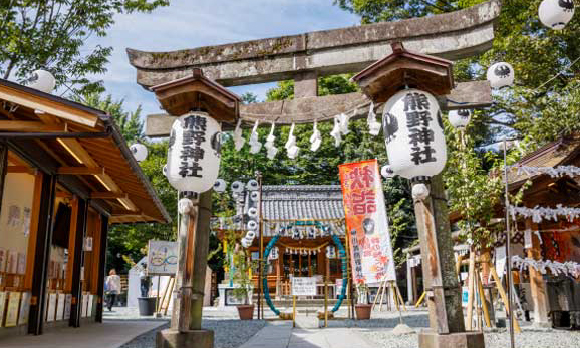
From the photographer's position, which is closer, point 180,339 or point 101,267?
point 180,339

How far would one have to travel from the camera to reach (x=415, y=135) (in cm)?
572

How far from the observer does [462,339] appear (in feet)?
17.5

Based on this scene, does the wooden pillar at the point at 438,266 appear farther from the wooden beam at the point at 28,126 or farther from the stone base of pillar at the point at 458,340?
the wooden beam at the point at 28,126

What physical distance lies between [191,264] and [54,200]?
437 cm

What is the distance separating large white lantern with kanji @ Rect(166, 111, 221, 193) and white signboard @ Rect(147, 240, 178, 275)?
8.49 meters

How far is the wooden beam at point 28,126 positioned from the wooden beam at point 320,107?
1347 millimetres

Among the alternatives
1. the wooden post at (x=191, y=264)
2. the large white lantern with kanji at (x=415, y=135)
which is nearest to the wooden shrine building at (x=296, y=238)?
the wooden post at (x=191, y=264)

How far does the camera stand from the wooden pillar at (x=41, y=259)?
27.4 ft

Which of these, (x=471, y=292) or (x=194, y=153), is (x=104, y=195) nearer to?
(x=194, y=153)

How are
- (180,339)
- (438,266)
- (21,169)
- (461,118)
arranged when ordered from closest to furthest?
(438,266), (180,339), (21,169), (461,118)

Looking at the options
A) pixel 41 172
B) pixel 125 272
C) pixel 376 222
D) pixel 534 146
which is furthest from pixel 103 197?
pixel 125 272

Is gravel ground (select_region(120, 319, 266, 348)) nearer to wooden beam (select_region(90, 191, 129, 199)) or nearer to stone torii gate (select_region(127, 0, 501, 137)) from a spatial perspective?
wooden beam (select_region(90, 191, 129, 199))

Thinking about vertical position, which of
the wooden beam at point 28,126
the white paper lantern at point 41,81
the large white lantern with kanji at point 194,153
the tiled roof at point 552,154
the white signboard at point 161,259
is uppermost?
the white paper lantern at point 41,81

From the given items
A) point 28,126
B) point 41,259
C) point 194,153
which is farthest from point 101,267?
point 194,153
